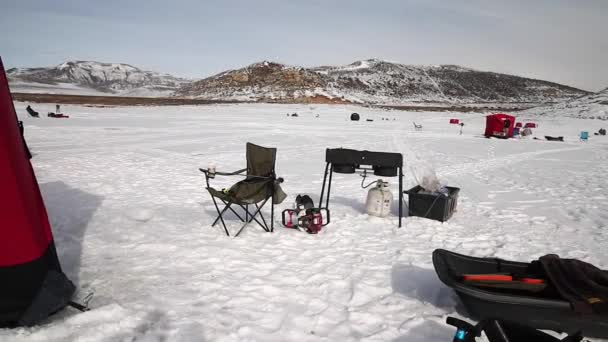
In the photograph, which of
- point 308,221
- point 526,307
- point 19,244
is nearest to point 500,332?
point 526,307

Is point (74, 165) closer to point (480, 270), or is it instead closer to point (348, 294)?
point (348, 294)

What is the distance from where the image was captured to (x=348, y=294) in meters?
3.67

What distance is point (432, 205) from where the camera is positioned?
5.98 meters

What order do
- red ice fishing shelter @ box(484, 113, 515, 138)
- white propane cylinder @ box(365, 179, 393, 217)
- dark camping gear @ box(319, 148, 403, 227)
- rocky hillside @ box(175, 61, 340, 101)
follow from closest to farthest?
1. dark camping gear @ box(319, 148, 403, 227)
2. white propane cylinder @ box(365, 179, 393, 217)
3. red ice fishing shelter @ box(484, 113, 515, 138)
4. rocky hillside @ box(175, 61, 340, 101)

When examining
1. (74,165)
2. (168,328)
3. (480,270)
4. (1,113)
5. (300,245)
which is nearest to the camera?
(1,113)

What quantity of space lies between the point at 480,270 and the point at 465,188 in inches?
220

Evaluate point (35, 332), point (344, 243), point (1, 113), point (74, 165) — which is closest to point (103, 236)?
point (35, 332)

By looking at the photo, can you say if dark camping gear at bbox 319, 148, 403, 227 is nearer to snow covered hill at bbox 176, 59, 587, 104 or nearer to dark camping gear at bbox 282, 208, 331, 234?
dark camping gear at bbox 282, 208, 331, 234

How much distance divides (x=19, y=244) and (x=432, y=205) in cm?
536

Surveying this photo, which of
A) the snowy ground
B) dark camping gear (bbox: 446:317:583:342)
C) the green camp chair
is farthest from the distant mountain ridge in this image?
dark camping gear (bbox: 446:317:583:342)

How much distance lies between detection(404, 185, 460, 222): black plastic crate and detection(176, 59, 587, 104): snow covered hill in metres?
67.2

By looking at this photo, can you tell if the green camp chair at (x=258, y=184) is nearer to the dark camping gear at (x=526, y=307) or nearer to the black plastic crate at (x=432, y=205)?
the black plastic crate at (x=432, y=205)

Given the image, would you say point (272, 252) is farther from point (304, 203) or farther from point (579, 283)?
point (579, 283)

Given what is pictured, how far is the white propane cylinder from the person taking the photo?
6102mm
